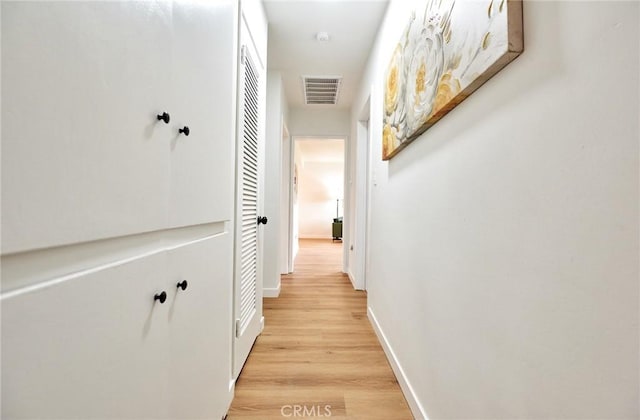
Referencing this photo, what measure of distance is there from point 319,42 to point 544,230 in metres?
2.43

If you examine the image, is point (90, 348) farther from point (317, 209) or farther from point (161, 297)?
point (317, 209)

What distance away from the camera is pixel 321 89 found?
11.2ft

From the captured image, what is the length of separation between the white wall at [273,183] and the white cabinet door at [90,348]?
226 cm

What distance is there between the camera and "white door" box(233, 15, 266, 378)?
1.51m

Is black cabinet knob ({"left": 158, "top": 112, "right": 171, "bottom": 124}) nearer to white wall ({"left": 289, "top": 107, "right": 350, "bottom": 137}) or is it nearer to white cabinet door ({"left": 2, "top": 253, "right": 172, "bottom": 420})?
white cabinet door ({"left": 2, "top": 253, "right": 172, "bottom": 420})

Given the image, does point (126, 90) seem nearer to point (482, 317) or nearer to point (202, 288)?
point (202, 288)

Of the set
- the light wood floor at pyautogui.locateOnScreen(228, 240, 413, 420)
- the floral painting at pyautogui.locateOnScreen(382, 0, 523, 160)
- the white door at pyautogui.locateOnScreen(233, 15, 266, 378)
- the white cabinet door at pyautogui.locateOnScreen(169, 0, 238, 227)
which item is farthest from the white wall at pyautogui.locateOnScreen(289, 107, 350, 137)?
the white cabinet door at pyautogui.locateOnScreen(169, 0, 238, 227)

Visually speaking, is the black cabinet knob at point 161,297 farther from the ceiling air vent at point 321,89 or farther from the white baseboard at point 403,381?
the ceiling air vent at point 321,89

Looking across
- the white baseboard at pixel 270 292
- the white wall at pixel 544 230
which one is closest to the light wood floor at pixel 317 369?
the white baseboard at pixel 270 292

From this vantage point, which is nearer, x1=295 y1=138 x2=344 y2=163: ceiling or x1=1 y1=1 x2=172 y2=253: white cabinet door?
x1=1 y1=1 x2=172 y2=253: white cabinet door

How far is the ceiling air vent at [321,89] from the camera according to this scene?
3164 mm

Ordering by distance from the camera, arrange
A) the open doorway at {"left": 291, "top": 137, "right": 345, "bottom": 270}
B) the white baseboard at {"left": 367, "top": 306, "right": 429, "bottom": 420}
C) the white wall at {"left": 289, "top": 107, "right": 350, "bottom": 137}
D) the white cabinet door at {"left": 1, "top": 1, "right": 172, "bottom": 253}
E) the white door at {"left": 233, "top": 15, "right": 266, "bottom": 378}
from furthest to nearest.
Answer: the open doorway at {"left": 291, "top": 137, "right": 345, "bottom": 270} < the white wall at {"left": 289, "top": 107, "right": 350, "bottom": 137} < the white door at {"left": 233, "top": 15, "right": 266, "bottom": 378} < the white baseboard at {"left": 367, "top": 306, "right": 429, "bottom": 420} < the white cabinet door at {"left": 1, "top": 1, "right": 172, "bottom": 253}

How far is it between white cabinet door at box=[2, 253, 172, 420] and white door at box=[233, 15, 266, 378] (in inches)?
31.4

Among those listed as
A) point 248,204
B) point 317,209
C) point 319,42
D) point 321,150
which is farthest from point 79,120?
point 317,209
